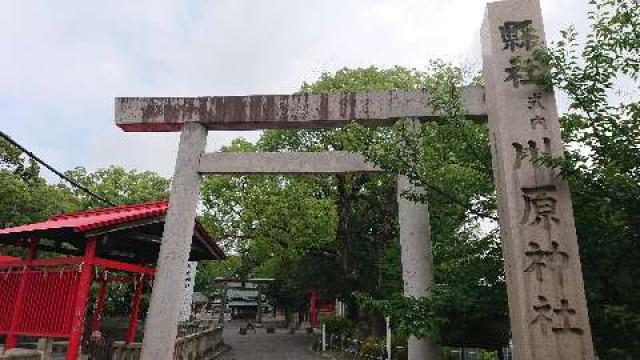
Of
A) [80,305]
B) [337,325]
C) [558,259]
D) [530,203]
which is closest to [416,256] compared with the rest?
[530,203]

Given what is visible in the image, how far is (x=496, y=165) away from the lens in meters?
5.44

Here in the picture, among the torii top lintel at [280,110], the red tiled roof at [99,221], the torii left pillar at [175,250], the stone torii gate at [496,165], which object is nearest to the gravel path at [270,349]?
the red tiled roof at [99,221]

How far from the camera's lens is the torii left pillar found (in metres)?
7.56

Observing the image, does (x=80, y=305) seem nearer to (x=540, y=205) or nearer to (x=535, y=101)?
(x=540, y=205)

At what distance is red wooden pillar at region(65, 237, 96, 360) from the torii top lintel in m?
3.00

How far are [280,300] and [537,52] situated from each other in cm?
3598

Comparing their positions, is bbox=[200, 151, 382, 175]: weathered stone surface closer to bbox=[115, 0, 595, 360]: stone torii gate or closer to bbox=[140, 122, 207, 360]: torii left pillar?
bbox=[115, 0, 595, 360]: stone torii gate

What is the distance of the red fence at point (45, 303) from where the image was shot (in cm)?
986

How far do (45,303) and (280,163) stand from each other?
6.19 meters

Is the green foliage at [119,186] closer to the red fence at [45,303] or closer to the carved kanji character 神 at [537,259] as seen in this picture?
the red fence at [45,303]

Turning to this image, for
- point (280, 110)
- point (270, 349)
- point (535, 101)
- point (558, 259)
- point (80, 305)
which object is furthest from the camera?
point (270, 349)

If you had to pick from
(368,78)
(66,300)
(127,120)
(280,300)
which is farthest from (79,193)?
(127,120)

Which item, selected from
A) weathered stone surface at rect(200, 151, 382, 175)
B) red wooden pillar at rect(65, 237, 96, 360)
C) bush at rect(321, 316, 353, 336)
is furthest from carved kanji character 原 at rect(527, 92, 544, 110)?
bush at rect(321, 316, 353, 336)

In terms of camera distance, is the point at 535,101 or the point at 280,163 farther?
the point at 280,163
